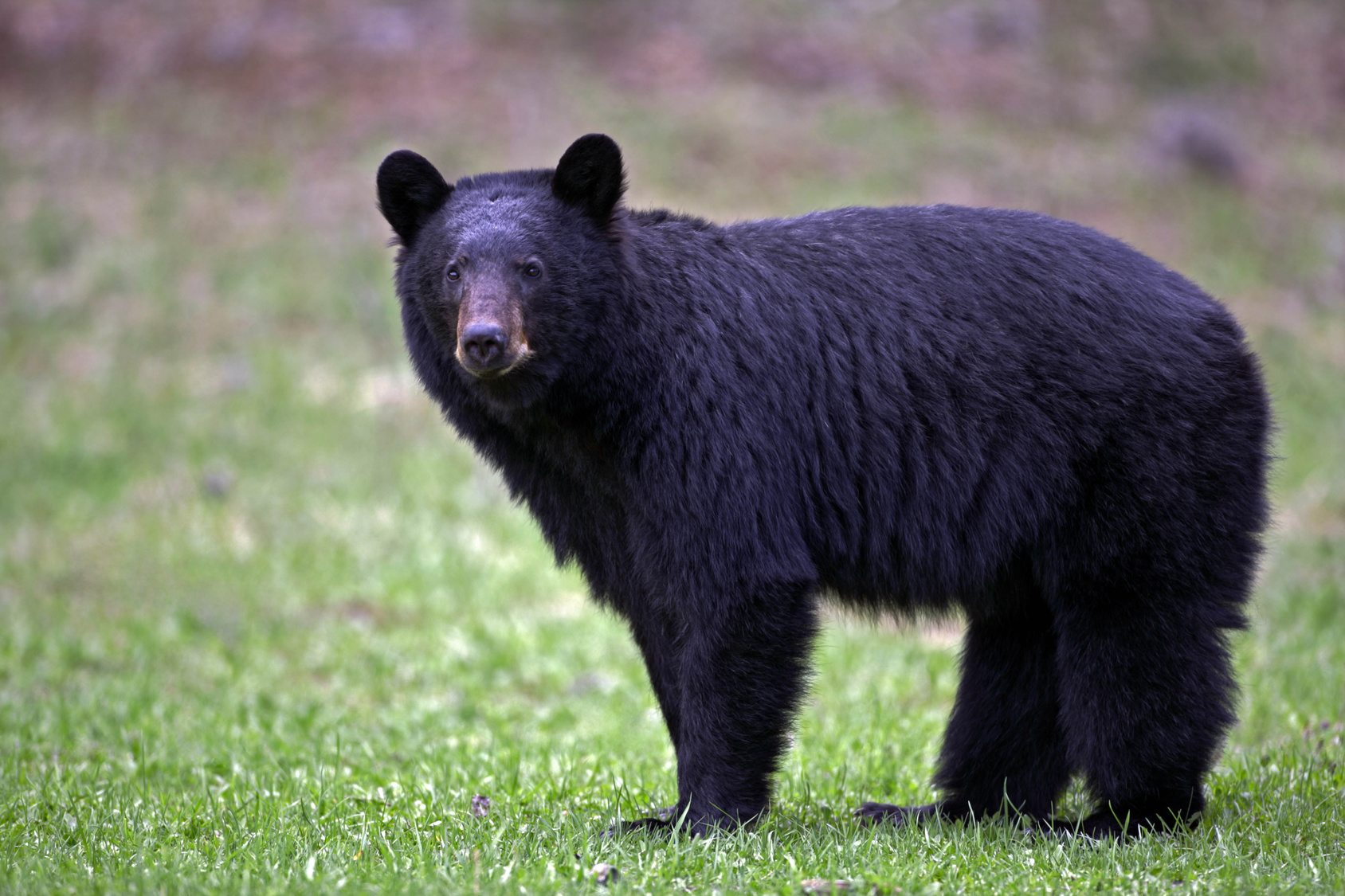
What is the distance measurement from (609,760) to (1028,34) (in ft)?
68.7

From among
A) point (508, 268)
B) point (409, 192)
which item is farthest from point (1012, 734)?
point (409, 192)

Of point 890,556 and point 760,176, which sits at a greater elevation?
point 760,176

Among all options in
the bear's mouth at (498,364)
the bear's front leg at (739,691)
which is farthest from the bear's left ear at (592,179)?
the bear's front leg at (739,691)

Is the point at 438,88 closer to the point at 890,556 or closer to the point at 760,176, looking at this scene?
the point at 760,176

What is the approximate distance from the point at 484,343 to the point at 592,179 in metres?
0.78

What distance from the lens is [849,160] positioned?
62.8 ft

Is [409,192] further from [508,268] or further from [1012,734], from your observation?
[1012,734]

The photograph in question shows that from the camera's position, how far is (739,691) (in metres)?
3.97

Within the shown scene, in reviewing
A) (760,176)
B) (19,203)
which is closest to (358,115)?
(19,203)

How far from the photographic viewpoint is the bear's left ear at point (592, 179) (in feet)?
13.7

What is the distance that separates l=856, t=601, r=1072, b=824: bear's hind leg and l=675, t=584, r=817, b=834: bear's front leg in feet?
2.75

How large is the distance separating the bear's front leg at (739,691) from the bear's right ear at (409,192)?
67.1 inches

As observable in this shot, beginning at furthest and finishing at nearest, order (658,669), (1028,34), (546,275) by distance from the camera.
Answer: (1028,34) → (658,669) → (546,275)

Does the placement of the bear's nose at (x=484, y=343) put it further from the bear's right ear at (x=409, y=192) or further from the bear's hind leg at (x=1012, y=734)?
the bear's hind leg at (x=1012, y=734)
